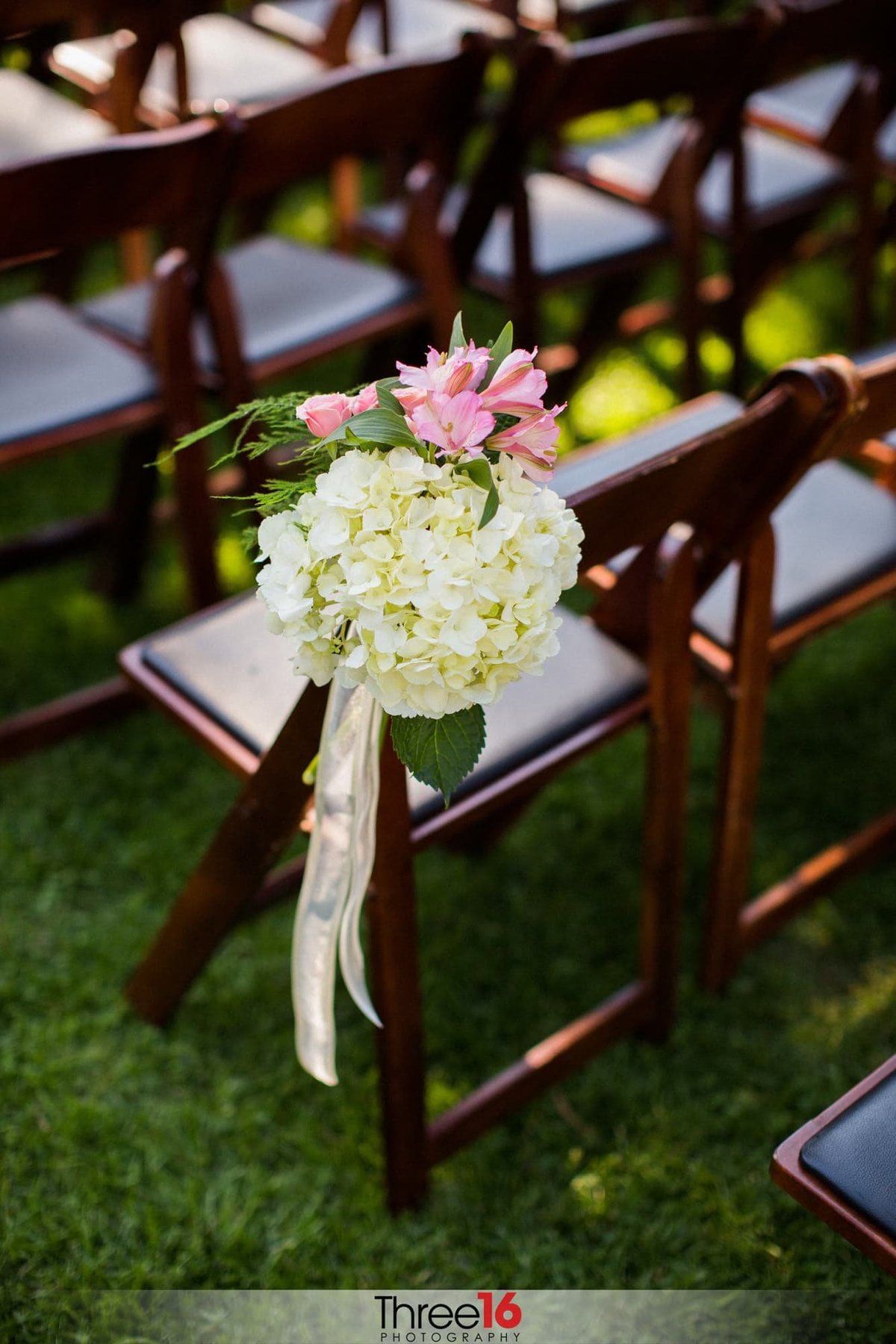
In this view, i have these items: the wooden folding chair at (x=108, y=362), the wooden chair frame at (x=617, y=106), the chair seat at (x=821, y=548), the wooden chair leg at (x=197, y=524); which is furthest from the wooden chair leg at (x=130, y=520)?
the chair seat at (x=821, y=548)

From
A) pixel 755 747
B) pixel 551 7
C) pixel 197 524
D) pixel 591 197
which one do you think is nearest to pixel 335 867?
pixel 755 747

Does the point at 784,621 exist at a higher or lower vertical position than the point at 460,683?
lower

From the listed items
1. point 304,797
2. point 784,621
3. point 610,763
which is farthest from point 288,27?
point 304,797

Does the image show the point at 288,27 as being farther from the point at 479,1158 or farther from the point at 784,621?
the point at 479,1158

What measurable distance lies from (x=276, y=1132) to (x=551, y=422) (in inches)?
50.3

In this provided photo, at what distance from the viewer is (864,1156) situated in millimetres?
1376

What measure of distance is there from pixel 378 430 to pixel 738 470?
0.63 m

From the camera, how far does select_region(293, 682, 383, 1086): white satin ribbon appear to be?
4.80 feet

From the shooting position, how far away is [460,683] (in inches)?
47.2

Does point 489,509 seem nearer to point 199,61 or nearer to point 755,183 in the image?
point 755,183

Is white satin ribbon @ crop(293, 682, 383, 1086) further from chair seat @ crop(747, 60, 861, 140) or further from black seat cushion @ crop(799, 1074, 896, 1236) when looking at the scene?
chair seat @ crop(747, 60, 861, 140)

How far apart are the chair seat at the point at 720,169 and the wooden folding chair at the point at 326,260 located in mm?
739

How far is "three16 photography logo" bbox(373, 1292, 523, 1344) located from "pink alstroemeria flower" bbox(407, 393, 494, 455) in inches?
47.3

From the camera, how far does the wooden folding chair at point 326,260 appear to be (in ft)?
7.50
